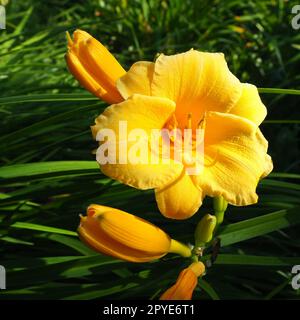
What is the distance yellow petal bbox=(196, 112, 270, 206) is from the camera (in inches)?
35.8

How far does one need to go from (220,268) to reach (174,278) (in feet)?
0.47

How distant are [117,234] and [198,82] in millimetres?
292

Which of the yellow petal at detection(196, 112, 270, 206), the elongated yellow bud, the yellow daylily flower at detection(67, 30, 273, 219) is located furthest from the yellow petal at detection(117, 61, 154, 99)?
the elongated yellow bud

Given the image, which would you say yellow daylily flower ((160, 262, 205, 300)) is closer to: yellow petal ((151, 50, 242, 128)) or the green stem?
the green stem

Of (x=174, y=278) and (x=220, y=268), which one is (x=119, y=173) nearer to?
(x=174, y=278)

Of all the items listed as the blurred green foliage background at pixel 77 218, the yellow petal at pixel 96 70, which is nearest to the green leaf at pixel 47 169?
the blurred green foliage background at pixel 77 218

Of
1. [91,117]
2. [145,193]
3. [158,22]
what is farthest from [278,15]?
[145,193]

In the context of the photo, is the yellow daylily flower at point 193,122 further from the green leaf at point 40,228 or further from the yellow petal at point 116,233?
the green leaf at point 40,228

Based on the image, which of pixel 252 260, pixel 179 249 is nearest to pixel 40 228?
pixel 179 249

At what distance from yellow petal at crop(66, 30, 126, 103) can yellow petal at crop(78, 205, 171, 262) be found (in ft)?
0.68

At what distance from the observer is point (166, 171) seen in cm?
90

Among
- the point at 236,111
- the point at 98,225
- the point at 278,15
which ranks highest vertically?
the point at 278,15

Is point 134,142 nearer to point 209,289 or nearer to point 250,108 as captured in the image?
point 250,108

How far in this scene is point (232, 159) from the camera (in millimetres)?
938
